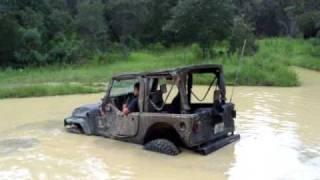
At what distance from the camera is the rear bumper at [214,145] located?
10.7 metres

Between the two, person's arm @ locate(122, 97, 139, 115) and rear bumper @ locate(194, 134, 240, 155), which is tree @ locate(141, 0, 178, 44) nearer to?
rear bumper @ locate(194, 134, 240, 155)

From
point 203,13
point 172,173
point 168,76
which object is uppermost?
point 203,13

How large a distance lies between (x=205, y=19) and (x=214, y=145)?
23.6 metres

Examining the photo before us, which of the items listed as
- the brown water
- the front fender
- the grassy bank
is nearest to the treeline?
the grassy bank

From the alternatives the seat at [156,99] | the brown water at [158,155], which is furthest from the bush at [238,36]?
the seat at [156,99]

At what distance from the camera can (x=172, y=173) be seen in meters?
9.55

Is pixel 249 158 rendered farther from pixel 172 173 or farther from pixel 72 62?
pixel 72 62

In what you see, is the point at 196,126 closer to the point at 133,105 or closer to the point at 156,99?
the point at 156,99

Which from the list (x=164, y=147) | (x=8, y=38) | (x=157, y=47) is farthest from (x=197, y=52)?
(x=164, y=147)

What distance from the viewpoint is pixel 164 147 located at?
1066 centimetres

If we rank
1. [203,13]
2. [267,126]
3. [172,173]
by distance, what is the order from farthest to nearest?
[203,13]
[267,126]
[172,173]

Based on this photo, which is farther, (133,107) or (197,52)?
(197,52)

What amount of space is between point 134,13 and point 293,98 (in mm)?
28845

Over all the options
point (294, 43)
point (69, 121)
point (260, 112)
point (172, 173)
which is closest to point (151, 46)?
point (294, 43)
